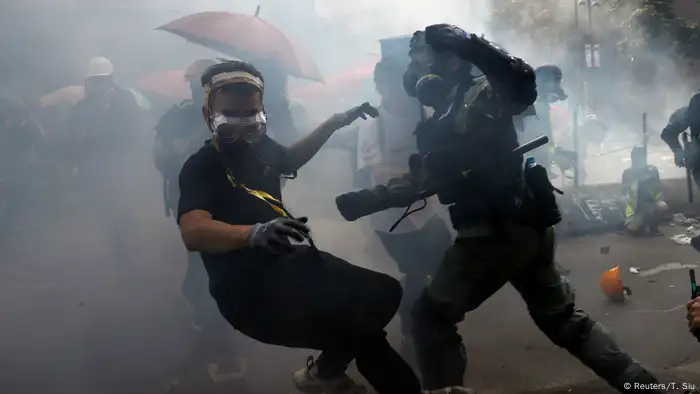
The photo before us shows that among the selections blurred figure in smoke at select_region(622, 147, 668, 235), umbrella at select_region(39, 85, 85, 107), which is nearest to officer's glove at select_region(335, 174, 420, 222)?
umbrella at select_region(39, 85, 85, 107)

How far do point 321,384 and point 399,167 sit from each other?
116 cm

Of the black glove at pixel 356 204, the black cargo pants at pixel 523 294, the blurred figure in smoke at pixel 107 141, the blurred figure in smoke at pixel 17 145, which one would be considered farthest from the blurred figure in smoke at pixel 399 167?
the blurred figure in smoke at pixel 17 145

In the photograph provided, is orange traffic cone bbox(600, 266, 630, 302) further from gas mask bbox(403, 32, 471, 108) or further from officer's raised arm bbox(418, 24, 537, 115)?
officer's raised arm bbox(418, 24, 537, 115)

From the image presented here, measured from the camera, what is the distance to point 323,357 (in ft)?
8.23

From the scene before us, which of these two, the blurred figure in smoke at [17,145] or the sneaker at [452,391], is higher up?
the blurred figure in smoke at [17,145]

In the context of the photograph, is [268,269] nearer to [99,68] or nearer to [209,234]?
[209,234]

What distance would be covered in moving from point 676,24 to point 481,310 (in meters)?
2.42

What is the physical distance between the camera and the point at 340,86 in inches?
164

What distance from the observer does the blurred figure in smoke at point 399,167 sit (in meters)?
3.17

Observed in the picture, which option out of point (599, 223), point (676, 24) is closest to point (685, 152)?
point (676, 24)

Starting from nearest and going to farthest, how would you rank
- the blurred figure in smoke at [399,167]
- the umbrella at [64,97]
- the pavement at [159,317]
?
the pavement at [159,317], the blurred figure in smoke at [399,167], the umbrella at [64,97]

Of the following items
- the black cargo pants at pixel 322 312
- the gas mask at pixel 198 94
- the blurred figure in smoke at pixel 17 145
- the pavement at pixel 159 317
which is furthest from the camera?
the blurred figure in smoke at pixel 17 145

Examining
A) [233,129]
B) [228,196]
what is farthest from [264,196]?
[233,129]

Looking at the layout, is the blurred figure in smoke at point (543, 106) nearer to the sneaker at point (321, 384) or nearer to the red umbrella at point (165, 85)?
the sneaker at point (321, 384)
